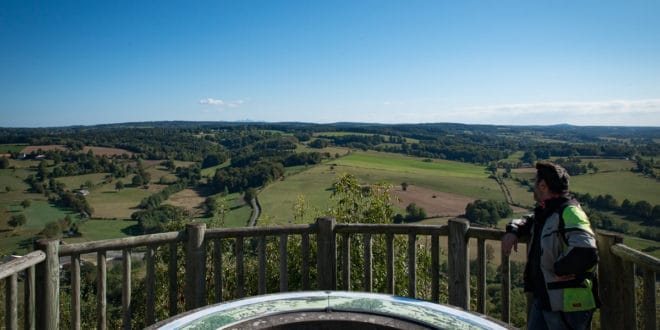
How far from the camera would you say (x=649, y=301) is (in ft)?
8.90

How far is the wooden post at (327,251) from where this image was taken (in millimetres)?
4090

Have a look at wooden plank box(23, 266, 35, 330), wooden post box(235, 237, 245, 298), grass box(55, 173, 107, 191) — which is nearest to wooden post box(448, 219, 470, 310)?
wooden post box(235, 237, 245, 298)

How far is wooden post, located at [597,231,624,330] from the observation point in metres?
3.04

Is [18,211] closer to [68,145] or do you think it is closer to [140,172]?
[140,172]

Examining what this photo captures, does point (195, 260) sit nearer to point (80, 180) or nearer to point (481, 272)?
point (481, 272)

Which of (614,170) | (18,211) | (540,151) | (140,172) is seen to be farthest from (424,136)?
(18,211)

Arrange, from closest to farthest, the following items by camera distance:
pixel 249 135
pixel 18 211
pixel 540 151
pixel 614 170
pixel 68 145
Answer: pixel 18 211 → pixel 614 170 → pixel 68 145 → pixel 540 151 → pixel 249 135

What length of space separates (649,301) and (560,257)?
0.79 metres

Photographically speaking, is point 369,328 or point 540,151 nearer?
point 369,328

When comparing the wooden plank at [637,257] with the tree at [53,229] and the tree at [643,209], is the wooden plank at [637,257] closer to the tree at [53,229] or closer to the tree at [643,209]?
the tree at [53,229]

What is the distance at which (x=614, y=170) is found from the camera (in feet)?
159

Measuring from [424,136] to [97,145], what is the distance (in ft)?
196

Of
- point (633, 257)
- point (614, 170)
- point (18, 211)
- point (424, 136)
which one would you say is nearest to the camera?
point (633, 257)

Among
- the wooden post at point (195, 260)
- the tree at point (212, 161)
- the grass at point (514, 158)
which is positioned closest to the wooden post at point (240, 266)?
the wooden post at point (195, 260)
